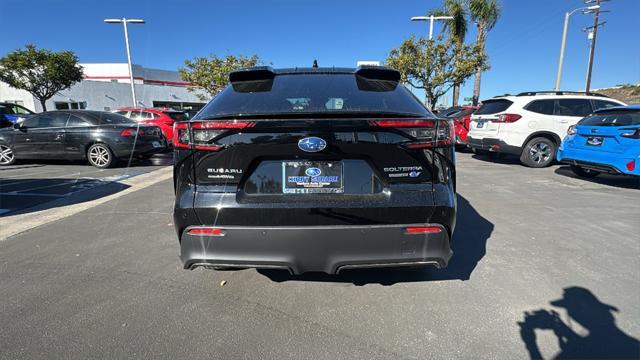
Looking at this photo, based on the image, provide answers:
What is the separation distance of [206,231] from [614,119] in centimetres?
734

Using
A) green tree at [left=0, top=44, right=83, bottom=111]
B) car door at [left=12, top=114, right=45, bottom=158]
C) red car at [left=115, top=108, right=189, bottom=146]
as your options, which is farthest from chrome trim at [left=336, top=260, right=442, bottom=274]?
green tree at [left=0, top=44, right=83, bottom=111]

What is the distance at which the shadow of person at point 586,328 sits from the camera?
1.89 meters

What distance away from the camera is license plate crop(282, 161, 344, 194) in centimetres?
197

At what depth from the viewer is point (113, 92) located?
3559cm

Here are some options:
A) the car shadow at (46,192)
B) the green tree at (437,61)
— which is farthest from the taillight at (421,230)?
the green tree at (437,61)

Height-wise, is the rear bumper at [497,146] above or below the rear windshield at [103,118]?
below

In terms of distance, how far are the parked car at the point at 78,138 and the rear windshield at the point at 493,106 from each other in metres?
9.08

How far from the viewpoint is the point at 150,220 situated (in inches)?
168

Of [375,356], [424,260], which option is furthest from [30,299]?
[424,260]

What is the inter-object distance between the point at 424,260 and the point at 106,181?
6.95 m

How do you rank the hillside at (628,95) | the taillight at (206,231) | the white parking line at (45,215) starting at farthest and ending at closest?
the hillside at (628,95)
the white parking line at (45,215)
the taillight at (206,231)

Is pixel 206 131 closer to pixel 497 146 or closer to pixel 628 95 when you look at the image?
pixel 497 146

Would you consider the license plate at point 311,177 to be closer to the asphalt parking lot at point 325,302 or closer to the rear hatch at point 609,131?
the asphalt parking lot at point 325,302

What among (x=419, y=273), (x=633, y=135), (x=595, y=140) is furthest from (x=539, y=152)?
(x=419, y=273)
